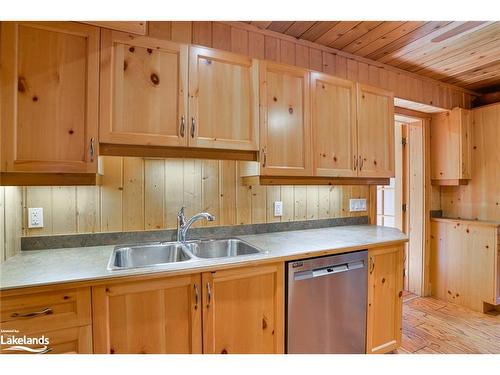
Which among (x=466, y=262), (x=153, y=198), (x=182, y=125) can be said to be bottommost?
(x=466, y=262)

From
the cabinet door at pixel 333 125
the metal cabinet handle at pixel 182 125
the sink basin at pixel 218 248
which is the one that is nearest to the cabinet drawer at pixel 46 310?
the sink basin at pixel 218 248

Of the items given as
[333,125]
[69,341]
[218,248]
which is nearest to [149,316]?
[69,341]

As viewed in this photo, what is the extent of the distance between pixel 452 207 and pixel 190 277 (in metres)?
3.30

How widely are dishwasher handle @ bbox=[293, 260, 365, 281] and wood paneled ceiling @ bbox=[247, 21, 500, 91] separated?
1736mm

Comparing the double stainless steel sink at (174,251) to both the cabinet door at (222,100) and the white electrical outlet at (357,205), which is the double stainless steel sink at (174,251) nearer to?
the cabinet door at (222,100)

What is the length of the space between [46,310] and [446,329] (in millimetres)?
3049

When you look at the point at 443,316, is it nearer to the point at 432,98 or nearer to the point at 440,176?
the point at 440,176

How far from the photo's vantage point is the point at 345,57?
237 cm

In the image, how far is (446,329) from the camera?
237cm

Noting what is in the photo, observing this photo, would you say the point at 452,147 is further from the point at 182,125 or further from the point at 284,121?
the point at 182,125

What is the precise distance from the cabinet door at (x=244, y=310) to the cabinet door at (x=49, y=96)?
91 centimetres

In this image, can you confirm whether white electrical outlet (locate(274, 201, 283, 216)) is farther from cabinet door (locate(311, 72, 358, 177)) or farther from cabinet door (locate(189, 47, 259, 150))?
cabinet door (locate(189, 47, 259, 150))

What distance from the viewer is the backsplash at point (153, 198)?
5.16 feet
